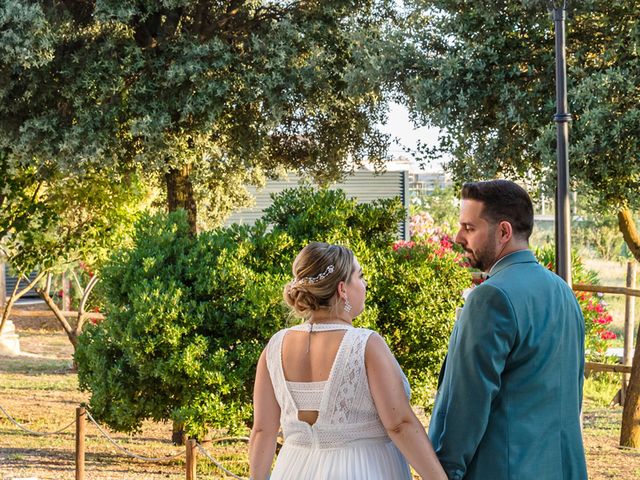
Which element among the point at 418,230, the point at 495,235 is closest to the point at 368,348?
the point at 495,235

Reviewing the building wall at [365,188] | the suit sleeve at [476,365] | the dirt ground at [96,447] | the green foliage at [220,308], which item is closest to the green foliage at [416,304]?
the green foliage at [220,308]

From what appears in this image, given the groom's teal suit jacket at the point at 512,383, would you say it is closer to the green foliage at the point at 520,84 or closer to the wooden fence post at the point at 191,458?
the wooden fence post at the point at 191,458

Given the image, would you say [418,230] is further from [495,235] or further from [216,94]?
[495,235]

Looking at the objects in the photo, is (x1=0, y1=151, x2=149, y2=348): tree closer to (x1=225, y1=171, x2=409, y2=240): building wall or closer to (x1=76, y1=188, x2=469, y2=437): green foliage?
(x1=76, y1=188, x2=469, y2=437): green foliage

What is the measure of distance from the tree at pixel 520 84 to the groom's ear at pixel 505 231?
6256 millimetres

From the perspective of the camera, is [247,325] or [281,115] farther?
[281,115]

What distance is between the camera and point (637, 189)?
9180 mm

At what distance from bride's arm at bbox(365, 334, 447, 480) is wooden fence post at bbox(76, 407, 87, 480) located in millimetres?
5858

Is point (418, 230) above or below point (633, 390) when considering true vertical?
above

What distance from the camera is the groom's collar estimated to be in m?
2.96

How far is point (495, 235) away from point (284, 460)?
1172mm

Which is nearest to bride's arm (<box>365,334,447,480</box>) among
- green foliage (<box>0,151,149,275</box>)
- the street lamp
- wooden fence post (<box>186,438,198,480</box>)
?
the street lamp

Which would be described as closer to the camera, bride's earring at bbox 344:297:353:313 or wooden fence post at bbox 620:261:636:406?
bride's earring at bbox 344:297:353:313

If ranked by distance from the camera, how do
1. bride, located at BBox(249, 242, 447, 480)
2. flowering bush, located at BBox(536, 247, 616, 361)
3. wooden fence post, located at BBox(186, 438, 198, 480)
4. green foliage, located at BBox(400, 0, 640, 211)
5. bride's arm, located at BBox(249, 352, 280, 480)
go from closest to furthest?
1. bride, located at BBox(249, 242, 447, 480)
2. bride's arm, located at BBox(249, 352, 280, 480)
3. wooden fence post, located at BBox(186, 438, 198, 480)
4. green foliage, located at BBox(400, 0, 640, 211)
5. flowering bush, located at BBox(536, 247, 616, 361)
